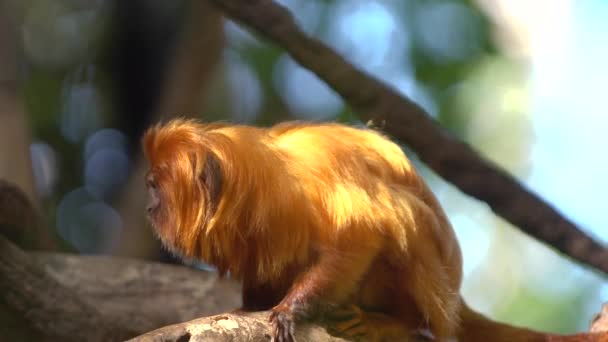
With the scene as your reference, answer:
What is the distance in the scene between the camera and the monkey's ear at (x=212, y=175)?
2725mm

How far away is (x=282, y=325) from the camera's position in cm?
239

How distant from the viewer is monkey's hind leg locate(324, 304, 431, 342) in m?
2.59

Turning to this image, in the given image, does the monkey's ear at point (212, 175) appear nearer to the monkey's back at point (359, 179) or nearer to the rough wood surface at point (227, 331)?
the monkey's back at point (359, 179)

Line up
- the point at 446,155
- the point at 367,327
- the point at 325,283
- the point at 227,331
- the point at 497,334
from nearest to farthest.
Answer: the point at 227,331 < the point at 325,283 < the point at 367,327 < the point at 497,334 < the point at 446,155

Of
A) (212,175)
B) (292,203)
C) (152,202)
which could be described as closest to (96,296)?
(152,202)

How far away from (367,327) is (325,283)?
260 mm

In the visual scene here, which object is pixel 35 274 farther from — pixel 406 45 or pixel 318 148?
pixel 406 45

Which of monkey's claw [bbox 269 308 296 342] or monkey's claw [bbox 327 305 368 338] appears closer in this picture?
monkey's claw [bbox 269 308 296 342]

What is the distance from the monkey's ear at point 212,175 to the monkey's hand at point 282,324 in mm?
502

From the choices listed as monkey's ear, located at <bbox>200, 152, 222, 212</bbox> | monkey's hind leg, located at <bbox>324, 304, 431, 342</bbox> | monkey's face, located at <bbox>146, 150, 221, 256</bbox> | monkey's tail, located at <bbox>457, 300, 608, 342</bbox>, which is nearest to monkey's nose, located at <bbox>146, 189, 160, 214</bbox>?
monkey's face, located at <bbox>146, 150, 221, 256</bbox>

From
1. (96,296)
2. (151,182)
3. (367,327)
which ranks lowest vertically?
(96,296)

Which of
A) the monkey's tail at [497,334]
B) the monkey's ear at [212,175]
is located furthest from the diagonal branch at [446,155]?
the monkey's ear at [212,175]

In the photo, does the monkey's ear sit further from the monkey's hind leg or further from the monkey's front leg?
the monkey's hind leg

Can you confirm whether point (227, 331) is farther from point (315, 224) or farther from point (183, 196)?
point (183, 196)
